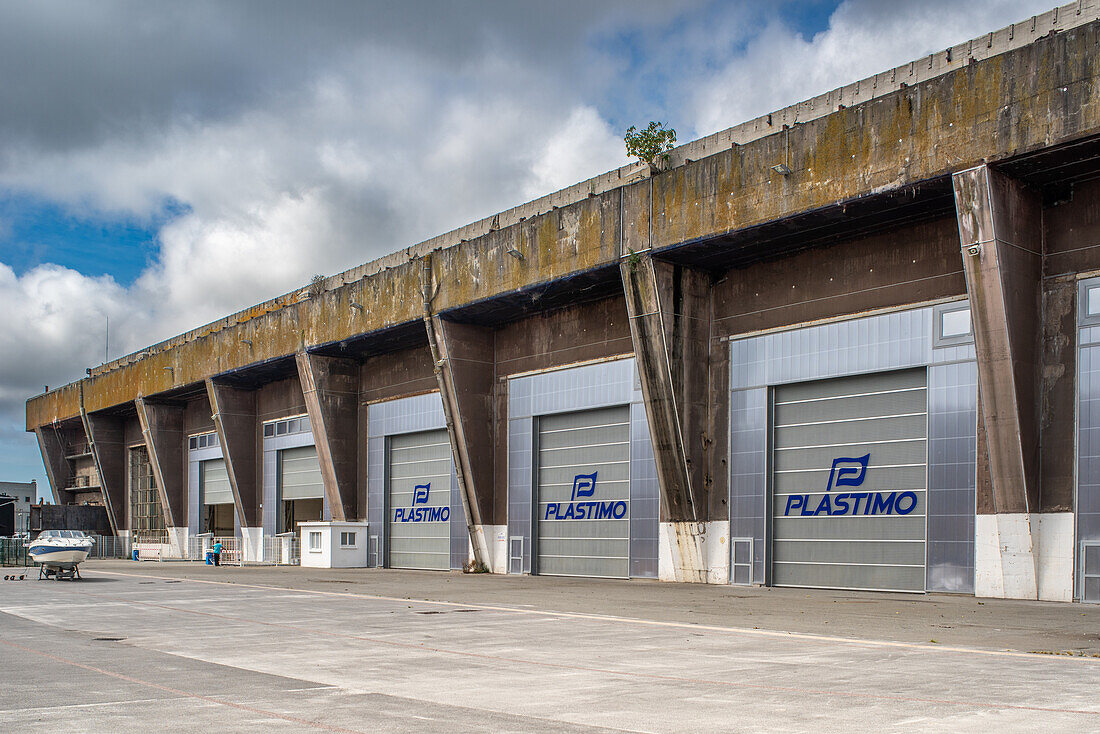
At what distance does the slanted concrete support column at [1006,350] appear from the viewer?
944 inches

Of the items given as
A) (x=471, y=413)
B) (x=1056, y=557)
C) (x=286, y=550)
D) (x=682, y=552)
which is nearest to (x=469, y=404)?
(x=471, y=413)

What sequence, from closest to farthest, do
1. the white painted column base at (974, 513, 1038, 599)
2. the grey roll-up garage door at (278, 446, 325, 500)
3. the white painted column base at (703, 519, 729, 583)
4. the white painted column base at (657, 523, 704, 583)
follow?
the white painted column base at (974, 513, 1038, 599) < the white painted column base at (703, 519, 729, 583) < the white painted column base at (657, 523, 704, 583) < the grey roll-up garage door at (278, 446, 325, 500)

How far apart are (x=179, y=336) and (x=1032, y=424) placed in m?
60.0

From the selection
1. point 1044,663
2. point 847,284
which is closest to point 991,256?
point 847,284

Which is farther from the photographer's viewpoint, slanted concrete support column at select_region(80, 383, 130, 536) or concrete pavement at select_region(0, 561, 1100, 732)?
slanted concrete support column at select_region(80, 383, 130, 536)

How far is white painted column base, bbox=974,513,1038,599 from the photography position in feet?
79.3

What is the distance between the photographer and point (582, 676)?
491 inches

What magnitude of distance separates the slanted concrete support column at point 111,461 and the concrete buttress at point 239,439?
2466 centimetres

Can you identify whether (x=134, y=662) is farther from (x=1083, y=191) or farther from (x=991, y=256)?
(x=1083, y=191)

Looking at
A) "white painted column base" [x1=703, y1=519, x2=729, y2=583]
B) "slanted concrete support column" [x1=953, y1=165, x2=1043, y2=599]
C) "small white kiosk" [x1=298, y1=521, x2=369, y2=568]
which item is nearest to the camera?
"slanted concrete support column" [x1=953, y1=165, x2=1043, y2=599]

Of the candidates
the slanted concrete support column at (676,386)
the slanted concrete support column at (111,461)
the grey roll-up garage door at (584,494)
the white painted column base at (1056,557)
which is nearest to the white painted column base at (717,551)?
the slanted concrete support column at (676,386)

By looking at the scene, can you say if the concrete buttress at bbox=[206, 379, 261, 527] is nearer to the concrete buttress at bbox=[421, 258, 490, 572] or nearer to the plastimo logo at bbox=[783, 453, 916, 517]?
the concrete buttress at bbox=[421, 258, 490, 572]

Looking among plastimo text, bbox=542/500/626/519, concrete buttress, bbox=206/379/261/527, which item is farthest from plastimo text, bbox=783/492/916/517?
concrete buttress, bbox=206/379/261/527

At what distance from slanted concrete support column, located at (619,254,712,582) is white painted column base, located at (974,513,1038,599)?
894 cm
